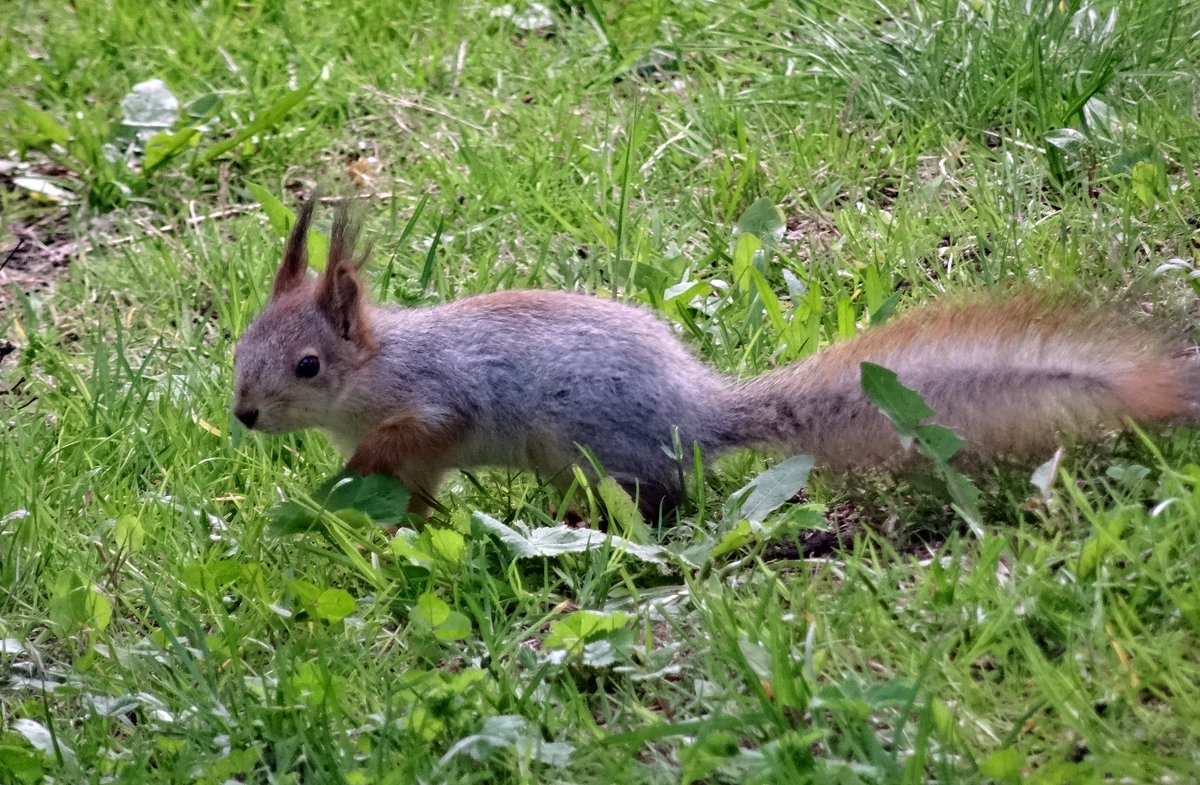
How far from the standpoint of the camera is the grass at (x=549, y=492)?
6.12 feet

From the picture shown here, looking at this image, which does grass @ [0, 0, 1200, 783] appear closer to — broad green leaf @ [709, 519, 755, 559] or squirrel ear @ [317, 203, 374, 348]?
broad green leaf @ [709, 519, 755, 559]

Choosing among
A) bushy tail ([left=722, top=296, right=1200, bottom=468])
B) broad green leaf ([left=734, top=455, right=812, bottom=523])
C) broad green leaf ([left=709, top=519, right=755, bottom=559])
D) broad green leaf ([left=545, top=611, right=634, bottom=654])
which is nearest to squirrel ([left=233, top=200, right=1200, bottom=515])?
bushy tail ([left=722, top=296, right=1200, bottom=468])

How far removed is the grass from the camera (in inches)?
73.4

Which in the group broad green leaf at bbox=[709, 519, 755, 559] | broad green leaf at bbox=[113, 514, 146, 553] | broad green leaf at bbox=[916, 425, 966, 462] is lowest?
broad green leaf at bbox=[113, 514, 146, 553]

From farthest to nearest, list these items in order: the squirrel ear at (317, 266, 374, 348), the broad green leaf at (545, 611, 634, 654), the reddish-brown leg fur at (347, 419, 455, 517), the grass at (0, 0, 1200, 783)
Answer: the squirrel ear at (317, 266, 374, 348), the reddish-brown leg fur at (347, 419, 455, 517), the broad green leaf at (545, 611, 634, 654), the grass at (0, 0, 1200, 783)

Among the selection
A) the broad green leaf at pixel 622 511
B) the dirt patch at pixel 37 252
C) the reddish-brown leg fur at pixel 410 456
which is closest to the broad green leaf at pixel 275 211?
the dirt patch at pixel 37 252

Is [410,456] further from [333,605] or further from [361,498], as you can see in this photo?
[333,605]

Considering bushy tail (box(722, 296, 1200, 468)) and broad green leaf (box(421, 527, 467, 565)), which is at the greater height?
bushy tail (box(722, 296, 1200, 468))

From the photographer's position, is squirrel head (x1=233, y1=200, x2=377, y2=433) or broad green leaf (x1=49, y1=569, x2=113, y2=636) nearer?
broad green leaf (x1=49, y1=569, x2=113, y2=636)

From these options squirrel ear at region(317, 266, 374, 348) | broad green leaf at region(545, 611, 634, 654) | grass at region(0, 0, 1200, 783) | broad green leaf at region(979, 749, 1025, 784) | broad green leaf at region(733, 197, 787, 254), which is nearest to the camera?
broad green leaf at region(979, 749, 1025, 784)

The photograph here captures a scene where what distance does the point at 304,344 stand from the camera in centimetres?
278

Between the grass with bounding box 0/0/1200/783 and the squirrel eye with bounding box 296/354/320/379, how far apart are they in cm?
23

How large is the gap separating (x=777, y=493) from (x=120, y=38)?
3.18 meters

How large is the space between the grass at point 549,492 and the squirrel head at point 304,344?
176mm
